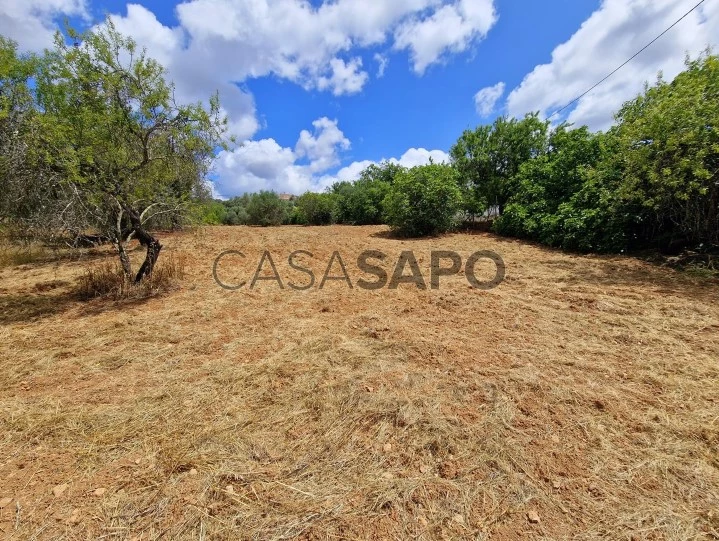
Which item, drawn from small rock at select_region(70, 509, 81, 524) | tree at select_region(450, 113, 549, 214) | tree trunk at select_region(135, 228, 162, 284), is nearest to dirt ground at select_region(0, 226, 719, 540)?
small rock at select_region(70, 509, 81, 524)

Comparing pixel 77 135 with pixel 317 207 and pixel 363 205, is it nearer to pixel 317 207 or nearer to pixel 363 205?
pixel 363 205

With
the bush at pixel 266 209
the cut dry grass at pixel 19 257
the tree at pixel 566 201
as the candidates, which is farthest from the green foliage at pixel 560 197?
the bush at pixel 266 209

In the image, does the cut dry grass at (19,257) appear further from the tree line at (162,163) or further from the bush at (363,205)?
the bush at (363,205)

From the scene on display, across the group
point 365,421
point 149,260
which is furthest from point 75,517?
point 149,260

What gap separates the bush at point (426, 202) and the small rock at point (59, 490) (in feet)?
33.9

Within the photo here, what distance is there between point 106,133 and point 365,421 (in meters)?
4.74

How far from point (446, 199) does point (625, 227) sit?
5095 mm

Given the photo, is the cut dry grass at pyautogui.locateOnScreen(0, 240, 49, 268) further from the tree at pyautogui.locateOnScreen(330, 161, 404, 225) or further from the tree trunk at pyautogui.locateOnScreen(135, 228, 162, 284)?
the tree at pyautogui.locateOnScreen(330, 161, 404, 225)

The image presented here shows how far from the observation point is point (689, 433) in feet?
6.44

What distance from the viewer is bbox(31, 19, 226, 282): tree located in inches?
146

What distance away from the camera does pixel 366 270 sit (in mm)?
6445

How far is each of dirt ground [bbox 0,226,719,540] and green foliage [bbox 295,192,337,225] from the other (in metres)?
15.0

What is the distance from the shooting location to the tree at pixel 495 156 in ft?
38.6

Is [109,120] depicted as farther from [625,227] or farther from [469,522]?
[625,227]
